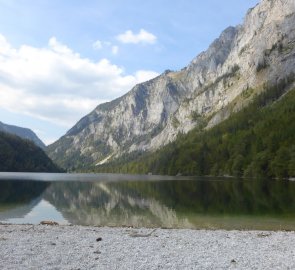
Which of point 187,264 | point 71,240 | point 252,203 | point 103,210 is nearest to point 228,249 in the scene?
point 187,264

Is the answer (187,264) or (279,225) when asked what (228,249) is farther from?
(279,225)

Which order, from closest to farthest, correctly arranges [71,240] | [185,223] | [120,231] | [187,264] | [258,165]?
[187,264] < [71,240] < [120,231] < [185,223] < [258,165]

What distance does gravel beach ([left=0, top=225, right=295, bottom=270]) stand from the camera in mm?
19172

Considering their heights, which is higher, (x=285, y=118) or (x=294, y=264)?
(x=285, y=118)

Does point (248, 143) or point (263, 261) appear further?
point (248, 143)

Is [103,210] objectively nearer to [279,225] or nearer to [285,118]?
[279,225]

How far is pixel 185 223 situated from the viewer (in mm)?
41969

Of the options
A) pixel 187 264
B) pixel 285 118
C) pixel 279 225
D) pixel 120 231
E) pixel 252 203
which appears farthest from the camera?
pixel 285 118

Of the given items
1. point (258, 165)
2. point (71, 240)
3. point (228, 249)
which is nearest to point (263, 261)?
point (228, 249)

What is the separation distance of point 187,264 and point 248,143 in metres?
182

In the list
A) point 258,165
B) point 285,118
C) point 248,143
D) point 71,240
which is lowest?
point 71,240

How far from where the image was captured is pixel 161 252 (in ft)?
72.9

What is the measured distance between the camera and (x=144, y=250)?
22766 mm

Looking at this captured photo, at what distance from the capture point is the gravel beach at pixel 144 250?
19.2 meters
